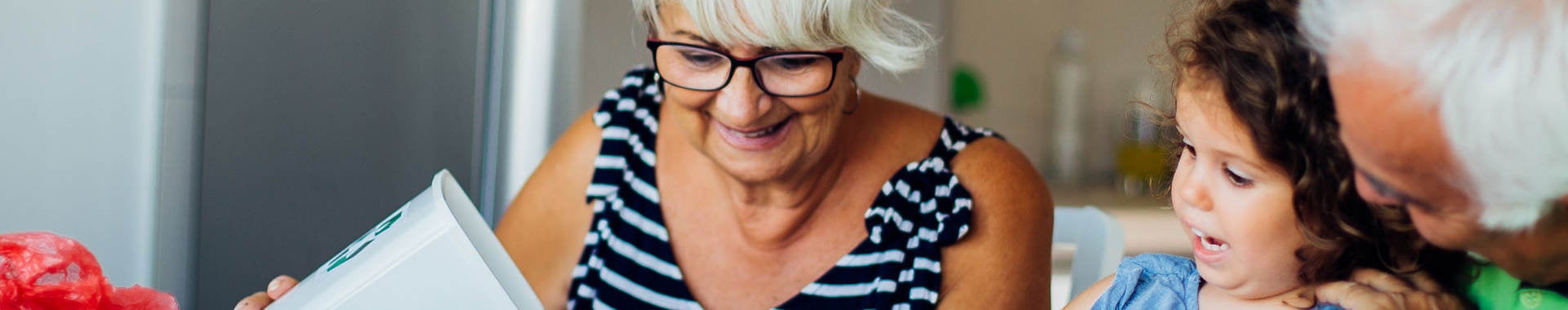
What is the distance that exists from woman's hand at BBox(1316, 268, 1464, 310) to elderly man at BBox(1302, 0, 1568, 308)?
159 mm

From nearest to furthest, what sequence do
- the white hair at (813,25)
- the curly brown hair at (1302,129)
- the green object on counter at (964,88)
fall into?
the curly brown hair at (1302,129), the white hair at (813,25), the green object on counter at (964,88)

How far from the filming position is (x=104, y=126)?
1246mm

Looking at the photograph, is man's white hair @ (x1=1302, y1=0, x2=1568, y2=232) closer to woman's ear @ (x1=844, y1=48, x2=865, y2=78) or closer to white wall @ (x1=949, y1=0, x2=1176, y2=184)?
woman's ear @ (x1=844, y1=48, x2=865, y2=78)

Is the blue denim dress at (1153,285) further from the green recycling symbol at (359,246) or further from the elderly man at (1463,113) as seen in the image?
the green recycling symbol at (359,246)

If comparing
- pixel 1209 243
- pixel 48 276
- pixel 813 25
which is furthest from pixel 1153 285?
pixel 48 276

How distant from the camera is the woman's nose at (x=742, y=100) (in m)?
1.14

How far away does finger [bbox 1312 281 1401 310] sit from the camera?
2.38 ft

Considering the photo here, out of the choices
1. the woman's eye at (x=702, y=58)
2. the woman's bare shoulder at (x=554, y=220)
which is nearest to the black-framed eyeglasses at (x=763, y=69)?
the woman's eye at (x=702, y=58)

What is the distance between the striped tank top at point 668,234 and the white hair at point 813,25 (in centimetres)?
15

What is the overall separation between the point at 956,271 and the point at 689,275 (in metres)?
0.29

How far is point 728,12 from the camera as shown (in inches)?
43.5

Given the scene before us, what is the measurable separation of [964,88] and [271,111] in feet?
7.07

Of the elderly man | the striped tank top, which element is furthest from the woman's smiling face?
the elderly man

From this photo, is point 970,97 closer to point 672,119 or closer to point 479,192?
point 479,192
